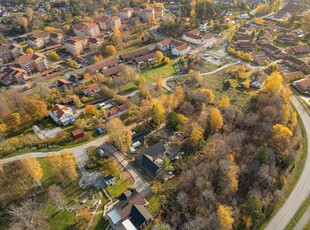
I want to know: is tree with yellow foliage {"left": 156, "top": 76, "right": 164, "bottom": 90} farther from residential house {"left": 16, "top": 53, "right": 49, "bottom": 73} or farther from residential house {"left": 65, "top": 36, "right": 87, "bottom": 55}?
residential house {"left": 16, "top": 53, "right": 49, "bottom": 73}

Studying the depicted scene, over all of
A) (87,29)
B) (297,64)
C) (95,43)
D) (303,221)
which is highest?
(87,29)

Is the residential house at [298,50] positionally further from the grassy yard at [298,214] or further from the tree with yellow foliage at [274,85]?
the grassy yard at [298,214]

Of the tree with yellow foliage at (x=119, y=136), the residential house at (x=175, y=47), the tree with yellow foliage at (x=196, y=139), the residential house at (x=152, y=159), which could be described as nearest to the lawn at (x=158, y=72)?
the residential house at (x=175, y=47)

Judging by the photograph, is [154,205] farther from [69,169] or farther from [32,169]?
[32,169]

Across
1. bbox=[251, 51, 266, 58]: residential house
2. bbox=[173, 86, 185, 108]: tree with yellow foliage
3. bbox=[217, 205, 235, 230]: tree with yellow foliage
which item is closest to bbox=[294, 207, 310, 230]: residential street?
bbox=[217, 205, 235, 230]: tree with yellow foliage

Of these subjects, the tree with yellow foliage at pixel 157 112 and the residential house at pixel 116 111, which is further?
the residential house at pixel 116 111

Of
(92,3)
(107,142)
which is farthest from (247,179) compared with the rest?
(92,3)

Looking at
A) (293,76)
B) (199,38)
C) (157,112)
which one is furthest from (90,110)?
(293,76)
